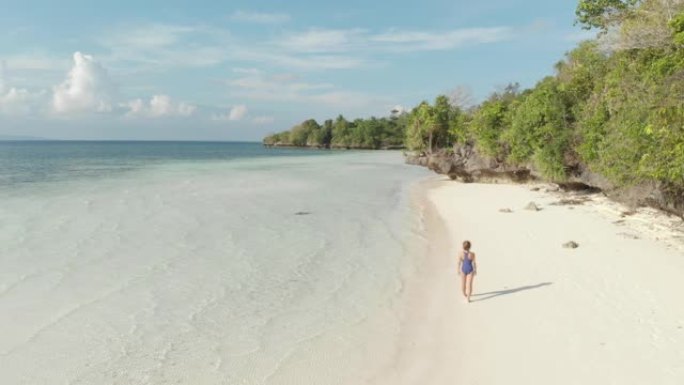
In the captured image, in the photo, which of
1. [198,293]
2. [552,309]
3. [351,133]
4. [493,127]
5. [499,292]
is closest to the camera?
[552,309]

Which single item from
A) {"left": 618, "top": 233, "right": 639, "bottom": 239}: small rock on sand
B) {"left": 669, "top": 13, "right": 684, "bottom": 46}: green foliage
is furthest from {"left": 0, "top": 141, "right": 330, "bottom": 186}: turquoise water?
{"left": 669, "top": 13, "right": 684, "bottom": 46}: green foliage

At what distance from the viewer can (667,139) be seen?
12430mm

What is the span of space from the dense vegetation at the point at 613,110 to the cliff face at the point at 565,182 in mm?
588

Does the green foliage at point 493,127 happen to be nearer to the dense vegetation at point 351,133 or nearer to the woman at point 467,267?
the woman at point 467,267

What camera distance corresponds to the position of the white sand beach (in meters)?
7.77

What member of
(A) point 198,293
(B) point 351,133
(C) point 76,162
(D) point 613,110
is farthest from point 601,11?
(B) point 351,133

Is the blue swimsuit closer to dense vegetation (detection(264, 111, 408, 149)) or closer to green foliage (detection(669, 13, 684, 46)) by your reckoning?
green foliage (detection(669, 13, 684, 46))

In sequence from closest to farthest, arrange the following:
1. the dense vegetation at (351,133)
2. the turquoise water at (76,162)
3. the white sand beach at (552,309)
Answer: the white sand beach at (552,309)
the turquoise water at (76,162)
the dense vegetation at (351,133)

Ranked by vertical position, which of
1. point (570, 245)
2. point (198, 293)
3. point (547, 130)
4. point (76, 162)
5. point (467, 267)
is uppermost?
point (547, 130)

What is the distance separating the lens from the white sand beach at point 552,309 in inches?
306

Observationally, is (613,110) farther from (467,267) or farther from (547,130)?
(467,267)

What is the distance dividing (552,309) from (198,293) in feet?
27.4

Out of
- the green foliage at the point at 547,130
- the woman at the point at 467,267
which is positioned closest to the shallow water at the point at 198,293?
the woman at the point at 467,267

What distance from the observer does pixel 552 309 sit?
1023 centimetres
